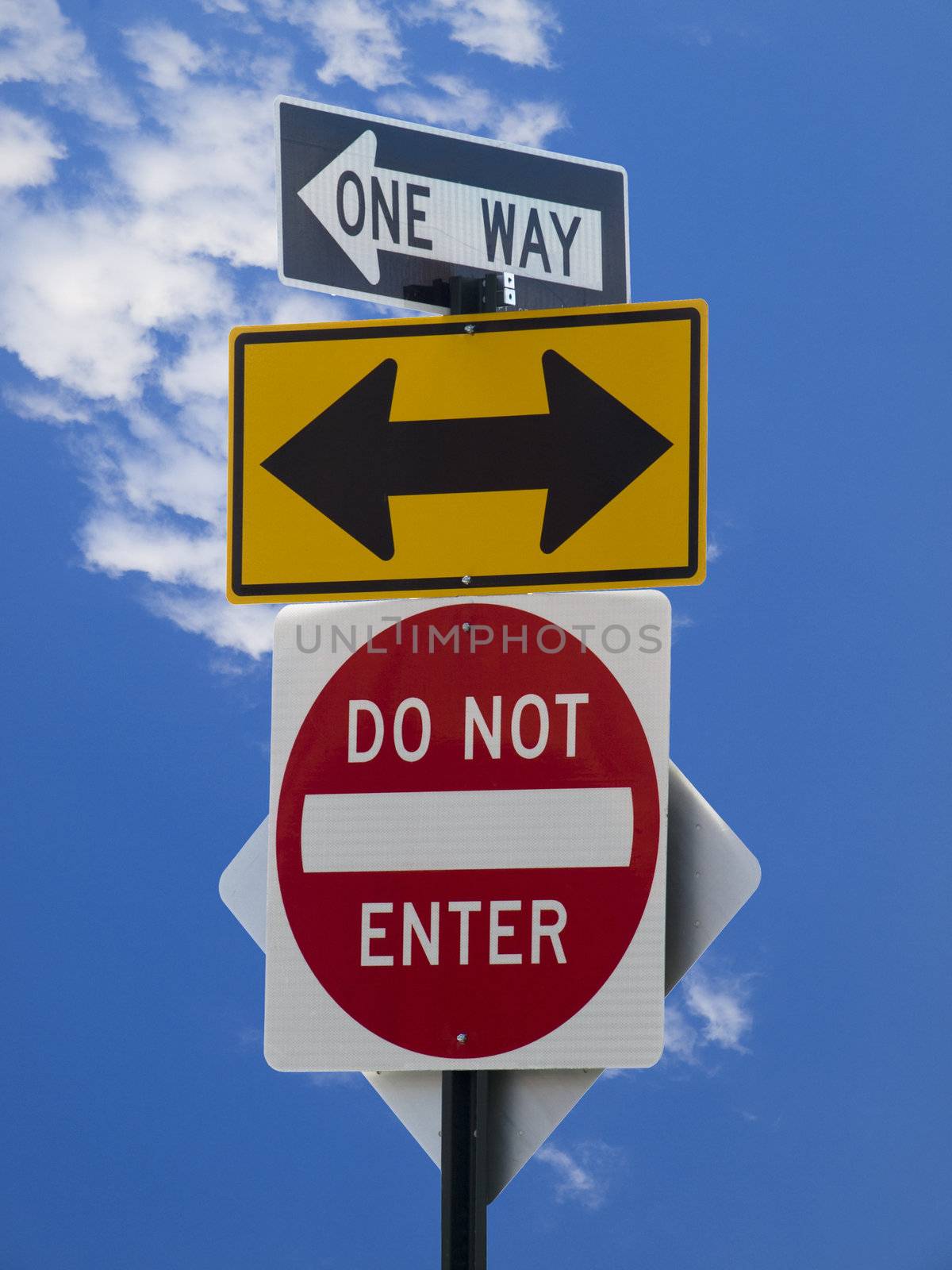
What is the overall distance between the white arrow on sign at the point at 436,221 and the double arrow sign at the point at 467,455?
0.77 ft

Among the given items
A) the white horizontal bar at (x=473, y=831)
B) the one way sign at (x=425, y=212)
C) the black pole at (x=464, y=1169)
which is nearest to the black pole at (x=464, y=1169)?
the black pole at (x=464, y=1169)

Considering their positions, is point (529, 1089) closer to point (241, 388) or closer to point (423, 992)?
point (423, 992)

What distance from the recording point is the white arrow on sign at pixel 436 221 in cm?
231

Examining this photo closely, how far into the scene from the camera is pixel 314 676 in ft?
7.22

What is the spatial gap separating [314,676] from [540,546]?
1.29 feet

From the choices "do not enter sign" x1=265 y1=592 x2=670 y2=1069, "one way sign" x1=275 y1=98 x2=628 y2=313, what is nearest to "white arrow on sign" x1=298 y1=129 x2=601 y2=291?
"one way sign" x1=275 y1=98 x2=628 y2=313

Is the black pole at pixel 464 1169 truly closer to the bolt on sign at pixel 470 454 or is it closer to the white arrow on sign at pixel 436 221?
the bolt on sign at pixel 470 454

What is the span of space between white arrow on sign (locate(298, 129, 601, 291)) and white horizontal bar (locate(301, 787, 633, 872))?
2.73 feet

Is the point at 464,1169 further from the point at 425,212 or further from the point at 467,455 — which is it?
the point at 425,212

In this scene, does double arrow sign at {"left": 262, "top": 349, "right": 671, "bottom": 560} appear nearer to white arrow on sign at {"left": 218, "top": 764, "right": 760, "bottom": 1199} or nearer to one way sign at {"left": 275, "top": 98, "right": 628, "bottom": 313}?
one way sign at {"left": 275, "top": 98, "right": 628, "bottom": 313}

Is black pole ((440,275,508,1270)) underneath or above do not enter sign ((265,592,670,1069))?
underneath

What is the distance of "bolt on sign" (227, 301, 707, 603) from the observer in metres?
2.12

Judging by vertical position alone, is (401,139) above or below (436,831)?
above

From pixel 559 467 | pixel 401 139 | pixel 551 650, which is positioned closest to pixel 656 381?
pixel 559 467
